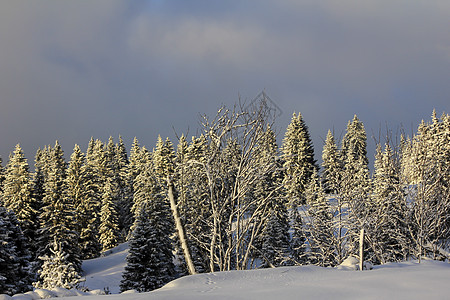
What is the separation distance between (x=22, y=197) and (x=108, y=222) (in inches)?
393

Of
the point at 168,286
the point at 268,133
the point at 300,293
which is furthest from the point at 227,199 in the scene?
the point at 300,293

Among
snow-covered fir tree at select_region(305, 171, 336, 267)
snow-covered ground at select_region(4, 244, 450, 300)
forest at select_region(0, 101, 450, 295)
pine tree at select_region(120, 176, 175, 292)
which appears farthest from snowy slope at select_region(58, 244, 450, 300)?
pine tree at select_region(120, 176, 175, 292)

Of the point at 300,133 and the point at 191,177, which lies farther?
the point at 300,133

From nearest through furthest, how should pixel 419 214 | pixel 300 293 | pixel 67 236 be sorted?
pixel 300 293 < pixel 419 214 < pixel 67 236

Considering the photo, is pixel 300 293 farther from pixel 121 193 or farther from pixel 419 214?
pixel 121 193

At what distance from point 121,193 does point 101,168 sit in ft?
14.6

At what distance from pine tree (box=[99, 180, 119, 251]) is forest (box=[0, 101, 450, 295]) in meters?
0.14

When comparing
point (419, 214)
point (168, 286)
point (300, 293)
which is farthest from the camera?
point (419, 214)

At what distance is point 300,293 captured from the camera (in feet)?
14.4

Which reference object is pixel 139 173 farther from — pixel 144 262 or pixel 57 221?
pixel 144 262

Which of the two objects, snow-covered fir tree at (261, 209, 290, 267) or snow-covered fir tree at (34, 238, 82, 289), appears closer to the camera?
snow-covered fir tree at (34, 238, 82, 289)

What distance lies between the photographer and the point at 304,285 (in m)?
4.91

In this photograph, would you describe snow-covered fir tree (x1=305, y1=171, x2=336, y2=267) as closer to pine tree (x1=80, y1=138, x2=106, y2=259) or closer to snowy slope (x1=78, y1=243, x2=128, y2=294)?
snowy slope (x1=78, y1=243, x2=128, y2=294)

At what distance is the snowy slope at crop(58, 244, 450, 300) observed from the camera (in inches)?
169
